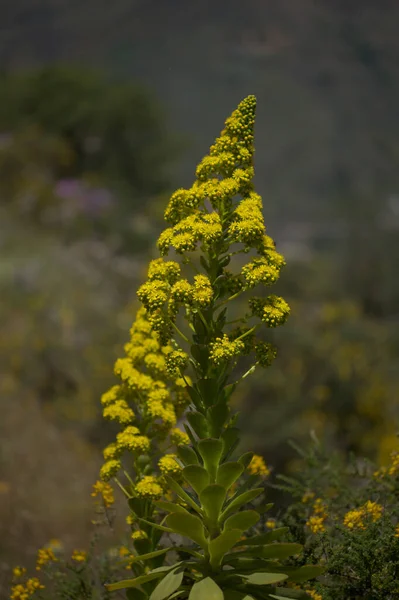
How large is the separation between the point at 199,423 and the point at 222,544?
23 cm

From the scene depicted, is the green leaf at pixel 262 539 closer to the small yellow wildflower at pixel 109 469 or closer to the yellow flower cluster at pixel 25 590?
the small yellow wildflower at pixel 109 469

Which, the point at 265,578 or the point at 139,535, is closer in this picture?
the point at 265,578

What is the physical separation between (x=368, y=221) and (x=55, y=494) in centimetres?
248

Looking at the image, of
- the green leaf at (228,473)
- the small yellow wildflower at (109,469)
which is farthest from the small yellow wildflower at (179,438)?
the green leaf at (228,473)

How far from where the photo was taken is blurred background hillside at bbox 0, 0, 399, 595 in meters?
3.50

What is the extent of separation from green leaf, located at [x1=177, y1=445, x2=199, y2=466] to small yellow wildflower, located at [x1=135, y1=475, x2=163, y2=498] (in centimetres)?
15

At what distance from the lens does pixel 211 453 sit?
1.29 meters

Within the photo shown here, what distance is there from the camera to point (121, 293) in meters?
3.71

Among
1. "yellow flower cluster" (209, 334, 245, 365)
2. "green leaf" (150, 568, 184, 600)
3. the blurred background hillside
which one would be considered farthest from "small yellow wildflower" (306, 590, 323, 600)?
the blurred background hillside

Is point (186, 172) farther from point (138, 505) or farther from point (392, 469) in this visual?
point (138, 505)

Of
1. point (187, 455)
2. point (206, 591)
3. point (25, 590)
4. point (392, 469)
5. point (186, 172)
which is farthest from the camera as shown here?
point (186, 172)

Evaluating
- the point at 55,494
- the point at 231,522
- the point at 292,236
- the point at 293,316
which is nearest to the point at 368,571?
the point at 231,522

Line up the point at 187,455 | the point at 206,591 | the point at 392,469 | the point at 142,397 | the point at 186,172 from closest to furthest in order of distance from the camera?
1. the point at 206,591
2. the point at 187,455
3. the point at 142,397
4. the point at 392,469
5. the point at 186,172

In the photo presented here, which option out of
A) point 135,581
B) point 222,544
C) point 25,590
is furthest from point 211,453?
point 25,590
